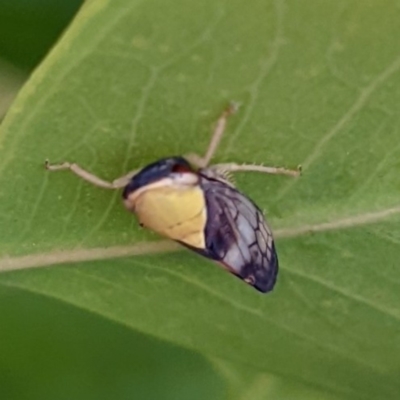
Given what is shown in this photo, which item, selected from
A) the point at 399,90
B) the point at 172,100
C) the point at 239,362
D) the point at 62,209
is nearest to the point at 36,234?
the point at 62,209

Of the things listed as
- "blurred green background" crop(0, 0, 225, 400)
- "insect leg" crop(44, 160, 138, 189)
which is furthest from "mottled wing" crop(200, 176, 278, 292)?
"blurred green background" crop(0, 0, 225, 400)

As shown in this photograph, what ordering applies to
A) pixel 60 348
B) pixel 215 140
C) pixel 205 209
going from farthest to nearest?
pixel 60 348 < pixel 205 209 < pixel 215 140

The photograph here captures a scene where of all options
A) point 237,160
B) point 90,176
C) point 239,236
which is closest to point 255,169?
point 237,160

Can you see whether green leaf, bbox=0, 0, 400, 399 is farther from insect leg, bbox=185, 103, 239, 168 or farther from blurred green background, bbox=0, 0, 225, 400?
blurred green background, bbox=0, 0, 225, 400

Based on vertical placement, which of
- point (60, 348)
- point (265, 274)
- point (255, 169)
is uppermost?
point (255, 169)

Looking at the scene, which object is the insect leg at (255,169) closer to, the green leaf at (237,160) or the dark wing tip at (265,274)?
the green leaf at (237,160)

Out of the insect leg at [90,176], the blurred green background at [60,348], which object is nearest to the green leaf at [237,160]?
the insect leg at [90,176]

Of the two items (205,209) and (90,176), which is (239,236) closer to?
(205,209)

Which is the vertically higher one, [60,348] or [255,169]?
[255,169]
